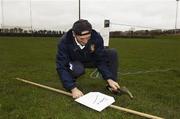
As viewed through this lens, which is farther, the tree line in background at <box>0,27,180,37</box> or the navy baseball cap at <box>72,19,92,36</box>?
the tree line in background at <box>0,27,180,37</box>

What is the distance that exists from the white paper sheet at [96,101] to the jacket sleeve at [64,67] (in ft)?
0.78

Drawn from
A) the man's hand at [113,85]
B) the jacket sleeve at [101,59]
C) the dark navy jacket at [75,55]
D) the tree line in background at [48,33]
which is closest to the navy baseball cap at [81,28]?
the dark navy jacket at [75,55]

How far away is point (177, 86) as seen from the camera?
19.2 ft

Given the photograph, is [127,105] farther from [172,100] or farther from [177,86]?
[177,86]

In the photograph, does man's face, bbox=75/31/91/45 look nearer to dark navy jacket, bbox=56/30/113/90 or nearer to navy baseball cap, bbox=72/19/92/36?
navy baseball cap, bbox=72/19/92/36

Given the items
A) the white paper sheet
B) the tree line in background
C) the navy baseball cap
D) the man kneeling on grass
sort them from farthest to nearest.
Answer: the tree line in background → the man kneeling on grass → the navy baseball cap → the white paper sheet

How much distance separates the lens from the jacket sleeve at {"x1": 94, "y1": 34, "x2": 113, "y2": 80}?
4914mm

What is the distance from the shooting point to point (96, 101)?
4363 millimetres

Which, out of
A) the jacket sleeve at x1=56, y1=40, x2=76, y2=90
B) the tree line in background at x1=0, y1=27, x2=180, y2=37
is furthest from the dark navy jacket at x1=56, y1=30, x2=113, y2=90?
the tree line in background at x1=0, y1=27, x2=180, y2=37

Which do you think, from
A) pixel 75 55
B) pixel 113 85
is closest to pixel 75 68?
pixel 75 55

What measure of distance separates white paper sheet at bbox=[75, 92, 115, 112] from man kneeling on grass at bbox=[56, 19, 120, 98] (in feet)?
0.36

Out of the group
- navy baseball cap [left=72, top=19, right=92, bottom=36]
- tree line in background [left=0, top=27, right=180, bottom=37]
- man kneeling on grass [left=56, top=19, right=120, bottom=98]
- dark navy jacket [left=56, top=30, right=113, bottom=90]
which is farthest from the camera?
tree line in background [left=0, top=27, right=180, bottom=37]

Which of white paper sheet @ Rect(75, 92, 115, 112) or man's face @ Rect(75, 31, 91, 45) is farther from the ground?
man's face @ Rect(75, 31, 91, 45)

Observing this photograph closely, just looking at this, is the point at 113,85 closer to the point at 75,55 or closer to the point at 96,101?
the point at 96,101
